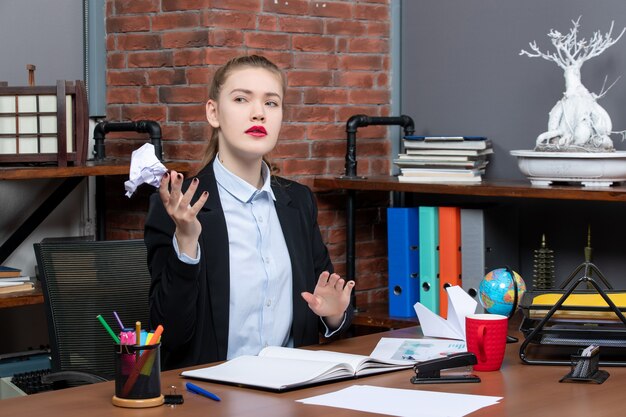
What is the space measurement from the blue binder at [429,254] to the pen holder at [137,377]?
185 cm

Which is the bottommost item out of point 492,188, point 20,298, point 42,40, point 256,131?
point 20,298

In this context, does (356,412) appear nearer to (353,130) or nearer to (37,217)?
(353,130)

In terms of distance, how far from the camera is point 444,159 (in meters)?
3.48

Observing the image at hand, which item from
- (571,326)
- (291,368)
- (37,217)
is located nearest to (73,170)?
(37,217)

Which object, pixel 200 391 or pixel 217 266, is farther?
pixel 217 266

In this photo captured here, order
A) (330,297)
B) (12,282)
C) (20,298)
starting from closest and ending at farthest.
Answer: (330,297) < (20,298) < (12,282)

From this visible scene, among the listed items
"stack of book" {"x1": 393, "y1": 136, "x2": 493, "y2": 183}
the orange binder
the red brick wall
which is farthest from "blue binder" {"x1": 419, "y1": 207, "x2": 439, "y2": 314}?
the red brick wall

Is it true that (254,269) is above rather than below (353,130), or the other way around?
below

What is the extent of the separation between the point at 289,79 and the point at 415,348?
1552mm

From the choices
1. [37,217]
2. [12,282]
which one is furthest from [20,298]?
[37,217]

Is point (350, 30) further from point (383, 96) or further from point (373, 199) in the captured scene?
point (373, 199)

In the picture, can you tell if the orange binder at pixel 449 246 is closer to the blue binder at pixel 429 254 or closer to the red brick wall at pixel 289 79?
the blue binder at pixel 429 254

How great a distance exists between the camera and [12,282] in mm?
3152

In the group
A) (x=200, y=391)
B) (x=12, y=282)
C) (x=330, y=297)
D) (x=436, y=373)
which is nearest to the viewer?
(x=200, y=391)
